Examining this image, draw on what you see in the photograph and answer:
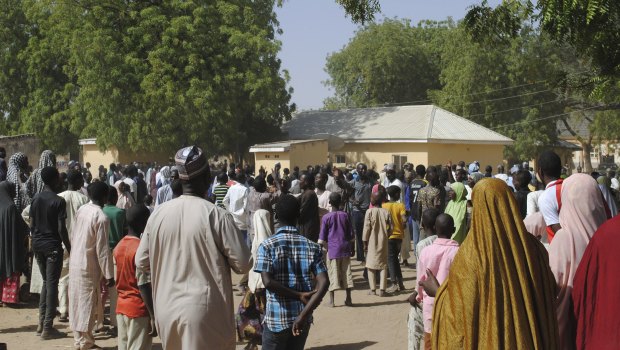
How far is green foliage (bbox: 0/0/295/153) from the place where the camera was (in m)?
33.5

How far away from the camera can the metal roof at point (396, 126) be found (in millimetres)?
38906

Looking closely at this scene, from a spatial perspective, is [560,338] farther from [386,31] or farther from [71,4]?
[386,31]

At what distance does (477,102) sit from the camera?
46125 mm

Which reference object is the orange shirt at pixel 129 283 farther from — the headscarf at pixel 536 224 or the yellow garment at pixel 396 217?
the yellow garment at pixel 396 217

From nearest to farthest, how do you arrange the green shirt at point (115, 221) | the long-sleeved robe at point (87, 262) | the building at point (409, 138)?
1. the long-sleeved robe at point (87, 262)
2. the green shirt at point (115, 221)
3. the building at point (409, 138)

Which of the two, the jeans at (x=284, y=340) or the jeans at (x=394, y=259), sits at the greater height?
the jeans at (x=284, y=340)

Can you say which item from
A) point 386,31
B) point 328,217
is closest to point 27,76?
point 386,31

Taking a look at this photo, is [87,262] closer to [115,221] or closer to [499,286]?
[115,221]

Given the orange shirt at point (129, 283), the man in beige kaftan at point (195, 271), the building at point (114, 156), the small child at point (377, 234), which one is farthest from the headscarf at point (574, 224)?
the building at point (114, 156)

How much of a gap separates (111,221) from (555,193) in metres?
5.31

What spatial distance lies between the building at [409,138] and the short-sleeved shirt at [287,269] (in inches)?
1286

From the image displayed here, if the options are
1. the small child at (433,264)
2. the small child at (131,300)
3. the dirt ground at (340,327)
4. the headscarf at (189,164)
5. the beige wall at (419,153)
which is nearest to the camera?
the headscarf at (189,164)

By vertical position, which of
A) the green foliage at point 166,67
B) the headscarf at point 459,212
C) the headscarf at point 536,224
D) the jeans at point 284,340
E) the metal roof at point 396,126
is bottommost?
the jeans at point 284,340

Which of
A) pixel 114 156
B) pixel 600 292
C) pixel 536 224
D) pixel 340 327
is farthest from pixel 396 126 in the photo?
pixel 600 292
